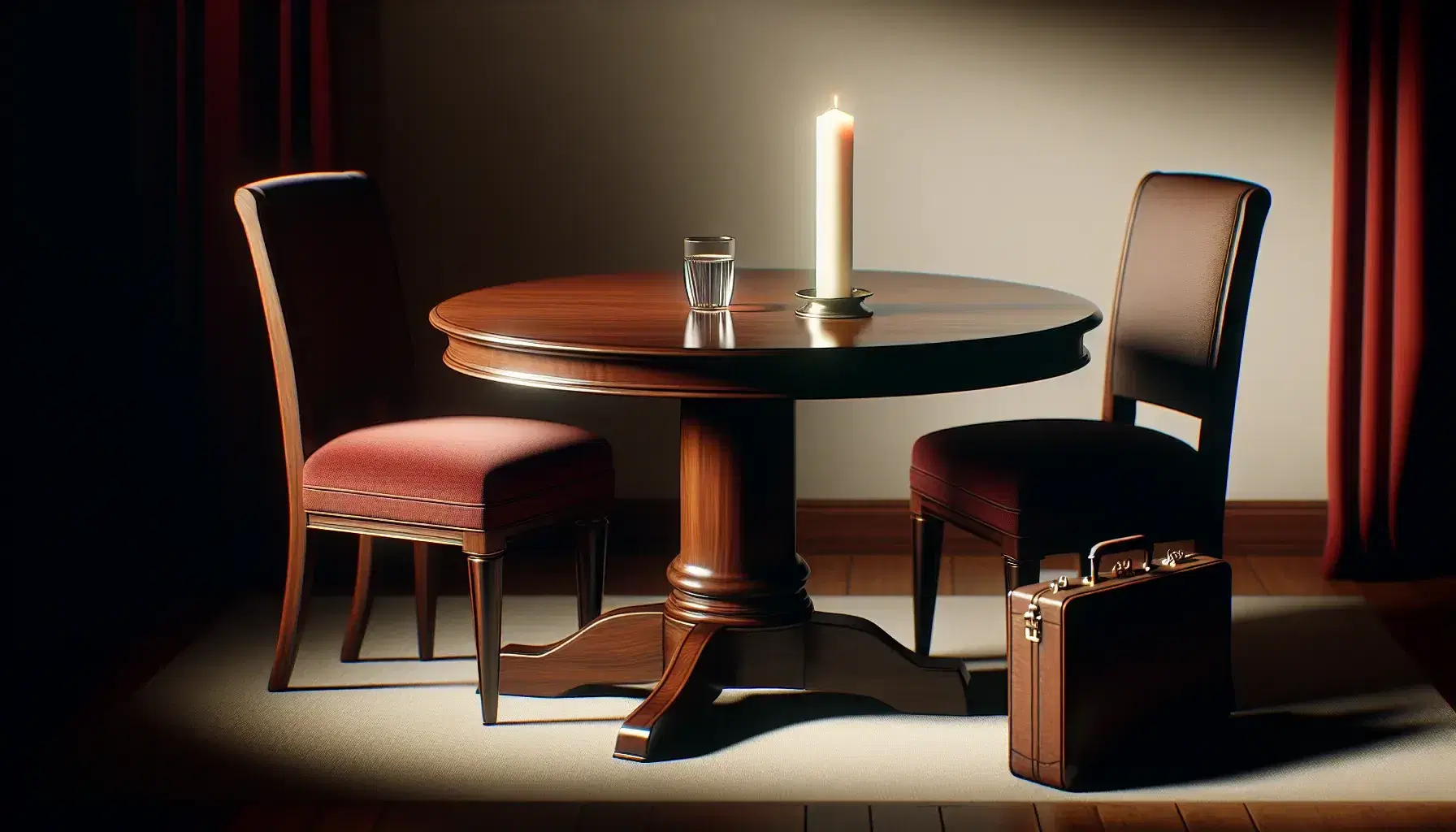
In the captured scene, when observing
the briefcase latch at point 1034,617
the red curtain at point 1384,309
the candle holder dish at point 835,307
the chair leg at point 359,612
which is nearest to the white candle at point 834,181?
the candle holder dish at point 835,307

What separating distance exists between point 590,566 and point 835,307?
69 centimetres

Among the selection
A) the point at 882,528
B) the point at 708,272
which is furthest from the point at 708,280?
the point at 882,528

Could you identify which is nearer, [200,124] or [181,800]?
[181,800]

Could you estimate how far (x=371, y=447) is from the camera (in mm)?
2711

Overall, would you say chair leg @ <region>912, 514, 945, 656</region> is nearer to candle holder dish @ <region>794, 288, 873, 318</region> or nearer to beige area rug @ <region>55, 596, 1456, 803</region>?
beige area rug @ <region>55, 596, 1456, 803</region>

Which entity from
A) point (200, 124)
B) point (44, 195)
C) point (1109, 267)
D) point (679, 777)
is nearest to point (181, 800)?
point (679, 777)

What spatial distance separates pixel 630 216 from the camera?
3.75 m

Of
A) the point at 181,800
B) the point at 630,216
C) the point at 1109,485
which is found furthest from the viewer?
the point at 630,216

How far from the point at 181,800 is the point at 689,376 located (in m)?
0.95

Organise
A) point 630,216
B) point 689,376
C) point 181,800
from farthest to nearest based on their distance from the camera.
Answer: point 630,216, point 181,800, point 689,376

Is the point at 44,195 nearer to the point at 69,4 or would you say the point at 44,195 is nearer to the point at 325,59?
the point at 69,4

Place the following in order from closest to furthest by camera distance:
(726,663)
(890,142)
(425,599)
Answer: (726,663) → (425,599) → (890,142)

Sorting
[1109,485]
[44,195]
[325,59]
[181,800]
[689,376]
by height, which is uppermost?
[325,59]

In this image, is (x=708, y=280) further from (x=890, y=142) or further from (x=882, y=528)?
(x=882, y=528)
